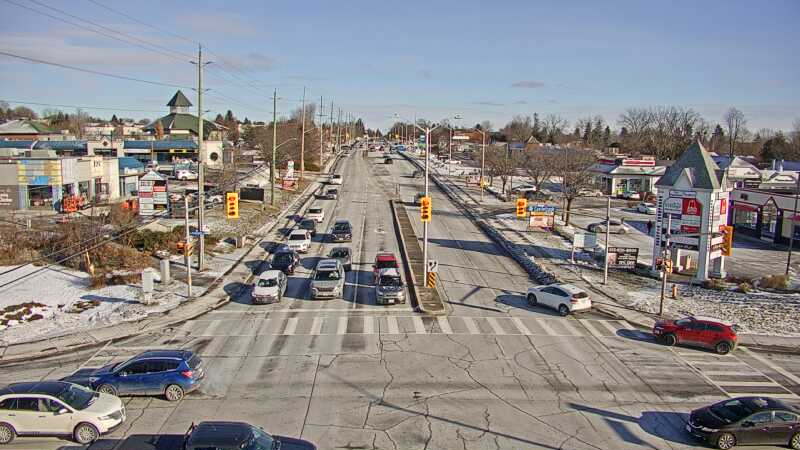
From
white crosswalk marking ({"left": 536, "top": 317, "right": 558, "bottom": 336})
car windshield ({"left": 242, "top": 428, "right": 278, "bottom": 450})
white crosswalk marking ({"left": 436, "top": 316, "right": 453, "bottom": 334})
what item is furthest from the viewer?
white crosswalk marking ({"left": 536, "top": 317, "right": 558, "bottom": 336})

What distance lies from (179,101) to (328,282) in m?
102

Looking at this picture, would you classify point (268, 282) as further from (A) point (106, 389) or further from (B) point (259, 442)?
(B) point (259, 442)

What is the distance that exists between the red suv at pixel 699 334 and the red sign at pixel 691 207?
13317 millimetres

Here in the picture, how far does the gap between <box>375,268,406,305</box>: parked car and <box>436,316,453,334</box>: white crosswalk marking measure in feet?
8.99

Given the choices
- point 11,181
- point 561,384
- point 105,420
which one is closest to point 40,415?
point 105,420

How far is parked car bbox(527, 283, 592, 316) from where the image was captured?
31125 millimetres

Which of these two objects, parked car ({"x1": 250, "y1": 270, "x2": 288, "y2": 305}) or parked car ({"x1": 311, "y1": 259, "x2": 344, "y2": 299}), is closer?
parked car ({"x1": 250, "y1": 270, "x2": 288, "y2": 305})

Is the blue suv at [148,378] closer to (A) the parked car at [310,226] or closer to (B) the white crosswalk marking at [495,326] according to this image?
(B) the white crosswalk marking at [495,326]

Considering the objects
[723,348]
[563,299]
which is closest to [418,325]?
[563,299]

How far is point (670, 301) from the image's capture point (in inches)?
1355

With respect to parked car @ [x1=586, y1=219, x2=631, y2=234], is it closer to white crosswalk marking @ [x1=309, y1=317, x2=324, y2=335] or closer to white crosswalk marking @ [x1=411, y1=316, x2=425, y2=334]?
white crosswalk marking @ [x1=411, y1=316, x2=425, y2=334]

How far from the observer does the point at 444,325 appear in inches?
1145

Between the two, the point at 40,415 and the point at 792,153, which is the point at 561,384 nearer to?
the point at 40,415

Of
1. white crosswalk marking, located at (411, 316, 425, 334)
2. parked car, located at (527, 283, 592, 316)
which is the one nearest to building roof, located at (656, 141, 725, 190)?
parked car, located at (527, 283, 592, 316)
